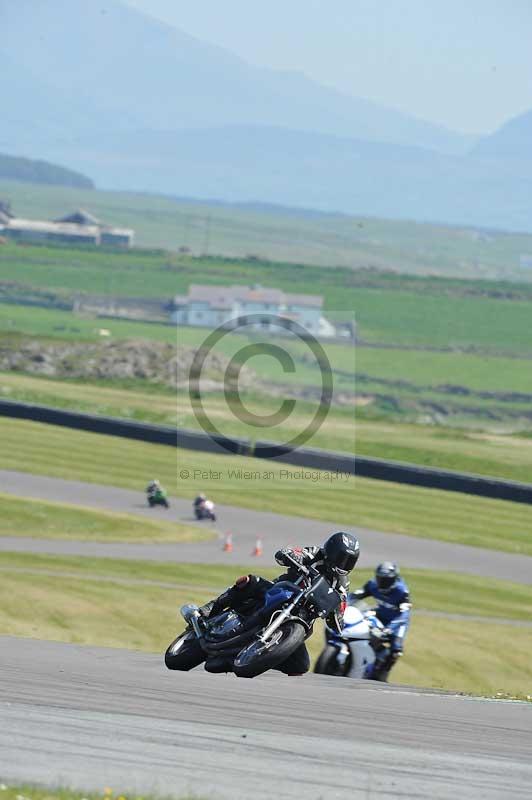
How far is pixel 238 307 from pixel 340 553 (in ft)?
466

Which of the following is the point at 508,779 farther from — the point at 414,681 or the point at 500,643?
the point at 500,643

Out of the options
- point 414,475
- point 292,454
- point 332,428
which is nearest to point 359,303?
point 332,428

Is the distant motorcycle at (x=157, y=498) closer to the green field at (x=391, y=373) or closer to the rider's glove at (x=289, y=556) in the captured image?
the rider's glove at (x=289, y=556)

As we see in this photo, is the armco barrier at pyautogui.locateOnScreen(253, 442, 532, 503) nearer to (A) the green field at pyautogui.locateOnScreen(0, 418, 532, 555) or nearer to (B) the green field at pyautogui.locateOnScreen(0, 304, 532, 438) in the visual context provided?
(A) the green field at pyautogui.locateOnScreen(0, 418, 532, 555)

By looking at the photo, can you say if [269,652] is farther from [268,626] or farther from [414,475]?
[414,475]

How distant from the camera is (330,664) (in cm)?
1758

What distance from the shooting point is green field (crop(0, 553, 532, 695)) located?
22906mm

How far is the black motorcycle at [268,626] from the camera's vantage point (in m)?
12.4

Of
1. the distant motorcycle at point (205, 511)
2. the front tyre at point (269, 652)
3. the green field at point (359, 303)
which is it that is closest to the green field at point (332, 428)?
the distant motorcycle at point (205, 511)

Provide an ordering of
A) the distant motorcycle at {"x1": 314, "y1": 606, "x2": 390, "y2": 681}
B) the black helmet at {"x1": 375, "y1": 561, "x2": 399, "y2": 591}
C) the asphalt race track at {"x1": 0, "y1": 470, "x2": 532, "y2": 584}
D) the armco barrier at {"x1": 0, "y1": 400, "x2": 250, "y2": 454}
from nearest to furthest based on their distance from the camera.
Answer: the distant motorcycle at {"x1": 314, "y1": 606, "x2": 390, "y2": 681}
the black helmet at {"x1": 375, "y1": 561, "x2": 399, "y2": 591}
the asphalt race track at {"x1": 0, "y1": 470, "x2": 532, "y2": 584}
the armco barrier at {"x1": 0, "y1": 400, "x2": 250, "y2": 454}

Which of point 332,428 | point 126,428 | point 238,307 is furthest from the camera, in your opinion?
point 238,307

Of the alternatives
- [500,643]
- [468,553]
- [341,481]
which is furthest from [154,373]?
[500,643]

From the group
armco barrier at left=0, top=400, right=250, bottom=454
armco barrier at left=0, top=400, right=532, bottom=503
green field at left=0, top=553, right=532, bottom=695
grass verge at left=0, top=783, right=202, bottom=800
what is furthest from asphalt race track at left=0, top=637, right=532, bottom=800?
armco barrier at left=0, top=400, right=250, bottom=454

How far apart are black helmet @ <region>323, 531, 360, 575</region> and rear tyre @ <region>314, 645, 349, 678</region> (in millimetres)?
4757
